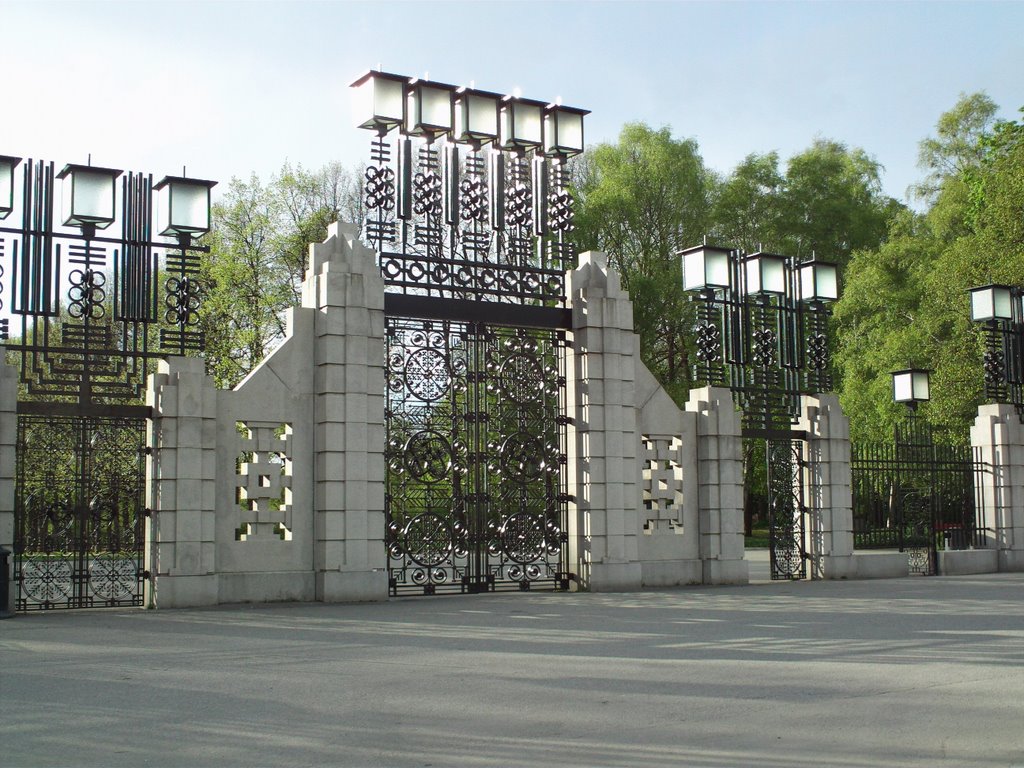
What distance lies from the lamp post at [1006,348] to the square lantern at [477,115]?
10.8 m

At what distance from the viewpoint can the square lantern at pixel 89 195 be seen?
14273 mm

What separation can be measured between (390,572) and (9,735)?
30.3ft

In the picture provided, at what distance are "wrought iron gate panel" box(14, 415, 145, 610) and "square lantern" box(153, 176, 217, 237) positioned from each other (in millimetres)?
2531

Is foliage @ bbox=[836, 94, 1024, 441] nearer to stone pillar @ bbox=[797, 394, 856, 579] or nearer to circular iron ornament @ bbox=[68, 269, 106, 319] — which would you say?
stone pillar @ bbox=[797, 394, 856, 579]

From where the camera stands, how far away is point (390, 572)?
15.8 meters

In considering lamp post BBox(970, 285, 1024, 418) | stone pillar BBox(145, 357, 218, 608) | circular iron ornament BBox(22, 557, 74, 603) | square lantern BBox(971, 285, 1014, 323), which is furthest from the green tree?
circular iron ornament BBox(22, 557, 74, 603)

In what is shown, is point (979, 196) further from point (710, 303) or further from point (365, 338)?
point (365, 338)

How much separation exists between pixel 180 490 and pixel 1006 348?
16660mm

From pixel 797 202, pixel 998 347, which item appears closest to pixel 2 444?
pixel 998 347

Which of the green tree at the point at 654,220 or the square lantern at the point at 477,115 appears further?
the green tree at the point at 654,220

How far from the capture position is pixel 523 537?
16703mm

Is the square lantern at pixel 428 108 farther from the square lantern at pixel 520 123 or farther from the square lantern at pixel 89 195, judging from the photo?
the square lantern at pixel 89 195

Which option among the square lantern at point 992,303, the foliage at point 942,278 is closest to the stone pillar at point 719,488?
the square lantern at point 992,303

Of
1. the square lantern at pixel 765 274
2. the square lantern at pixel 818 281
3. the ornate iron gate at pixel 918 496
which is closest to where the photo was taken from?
the square lantern at pixel 765 274
